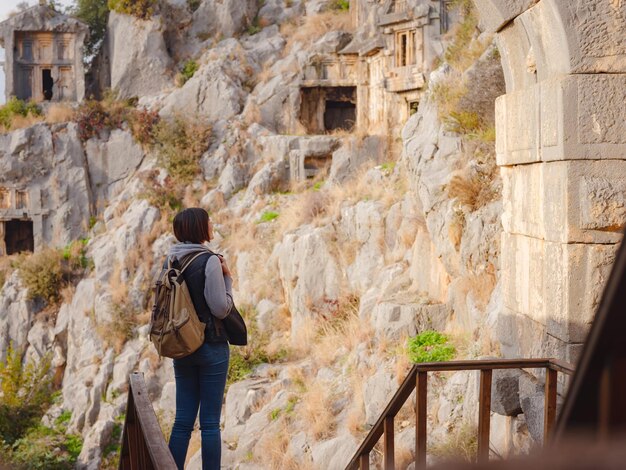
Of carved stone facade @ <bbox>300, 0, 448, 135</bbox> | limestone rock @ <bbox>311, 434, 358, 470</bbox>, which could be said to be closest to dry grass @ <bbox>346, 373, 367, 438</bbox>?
limestone rock @ <bbox>311, 434, 358, 470</bbox>

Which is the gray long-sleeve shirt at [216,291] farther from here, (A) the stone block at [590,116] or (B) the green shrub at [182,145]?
(B) the green shrub at [182,145]

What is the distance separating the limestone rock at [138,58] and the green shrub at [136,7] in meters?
0.19

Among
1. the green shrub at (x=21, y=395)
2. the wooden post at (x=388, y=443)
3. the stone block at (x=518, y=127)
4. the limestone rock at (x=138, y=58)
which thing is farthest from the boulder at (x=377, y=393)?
the limestone rock at (x=138, y=58)

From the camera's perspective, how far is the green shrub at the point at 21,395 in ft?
55.9

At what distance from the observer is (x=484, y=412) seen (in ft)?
13.8

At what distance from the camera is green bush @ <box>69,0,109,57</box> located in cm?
2783

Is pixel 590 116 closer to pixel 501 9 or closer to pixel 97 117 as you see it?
pixel 501 9

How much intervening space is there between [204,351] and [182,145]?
19046 millimetres

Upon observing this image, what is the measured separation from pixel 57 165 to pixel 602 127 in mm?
21690

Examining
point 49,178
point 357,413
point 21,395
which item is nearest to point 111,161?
point 49,178

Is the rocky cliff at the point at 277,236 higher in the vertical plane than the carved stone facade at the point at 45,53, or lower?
lower

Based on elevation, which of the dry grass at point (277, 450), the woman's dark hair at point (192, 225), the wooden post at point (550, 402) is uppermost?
the woman's dark hair at point (192, 225)

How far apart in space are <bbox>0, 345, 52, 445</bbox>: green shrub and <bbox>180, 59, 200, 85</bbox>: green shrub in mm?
11232

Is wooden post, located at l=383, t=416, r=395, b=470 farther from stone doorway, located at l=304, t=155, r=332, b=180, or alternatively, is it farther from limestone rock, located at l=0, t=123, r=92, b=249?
limestone rock, located at l=0, t=123, r=92, b=249
